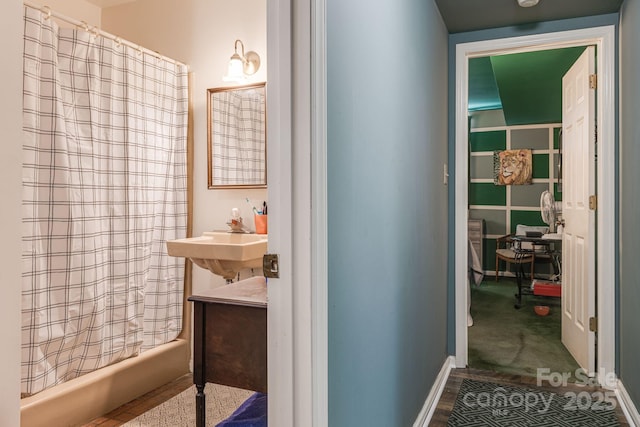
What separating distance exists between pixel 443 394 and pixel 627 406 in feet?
3.10

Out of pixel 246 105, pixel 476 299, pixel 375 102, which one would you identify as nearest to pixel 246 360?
pixel 375 102

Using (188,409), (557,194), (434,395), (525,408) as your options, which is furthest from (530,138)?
(188,409)

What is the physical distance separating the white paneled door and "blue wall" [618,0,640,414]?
201 millimetres

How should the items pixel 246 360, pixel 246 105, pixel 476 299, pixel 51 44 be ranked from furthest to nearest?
1. pixel 476 299
2. pixel 246 105
3. pixel 51 44
4. pixel 246 360

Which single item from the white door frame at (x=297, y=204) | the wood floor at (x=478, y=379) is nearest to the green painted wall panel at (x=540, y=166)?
the wood floor at (x=478, y=379)

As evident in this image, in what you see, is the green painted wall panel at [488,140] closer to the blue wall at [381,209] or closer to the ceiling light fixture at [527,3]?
the ceiling light fixture at [527,3]

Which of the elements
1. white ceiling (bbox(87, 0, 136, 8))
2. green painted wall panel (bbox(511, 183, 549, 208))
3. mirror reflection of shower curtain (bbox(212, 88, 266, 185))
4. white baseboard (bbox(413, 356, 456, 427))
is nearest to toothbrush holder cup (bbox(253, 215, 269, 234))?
mirror reflection of shower curtain (bbox(212, 88, 266, 185))

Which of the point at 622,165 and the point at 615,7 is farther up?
the point at 615,7

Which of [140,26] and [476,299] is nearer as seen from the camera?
[140,26]

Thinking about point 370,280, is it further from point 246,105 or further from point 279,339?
point 246,105

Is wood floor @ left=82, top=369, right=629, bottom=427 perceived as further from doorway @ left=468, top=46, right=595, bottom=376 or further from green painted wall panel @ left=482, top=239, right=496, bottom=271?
green painted wall panel @ left=482, top=239, right=496, bottom=271

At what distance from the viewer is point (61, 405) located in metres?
2.24

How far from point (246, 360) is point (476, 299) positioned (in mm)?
4204

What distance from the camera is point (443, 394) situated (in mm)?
2670
